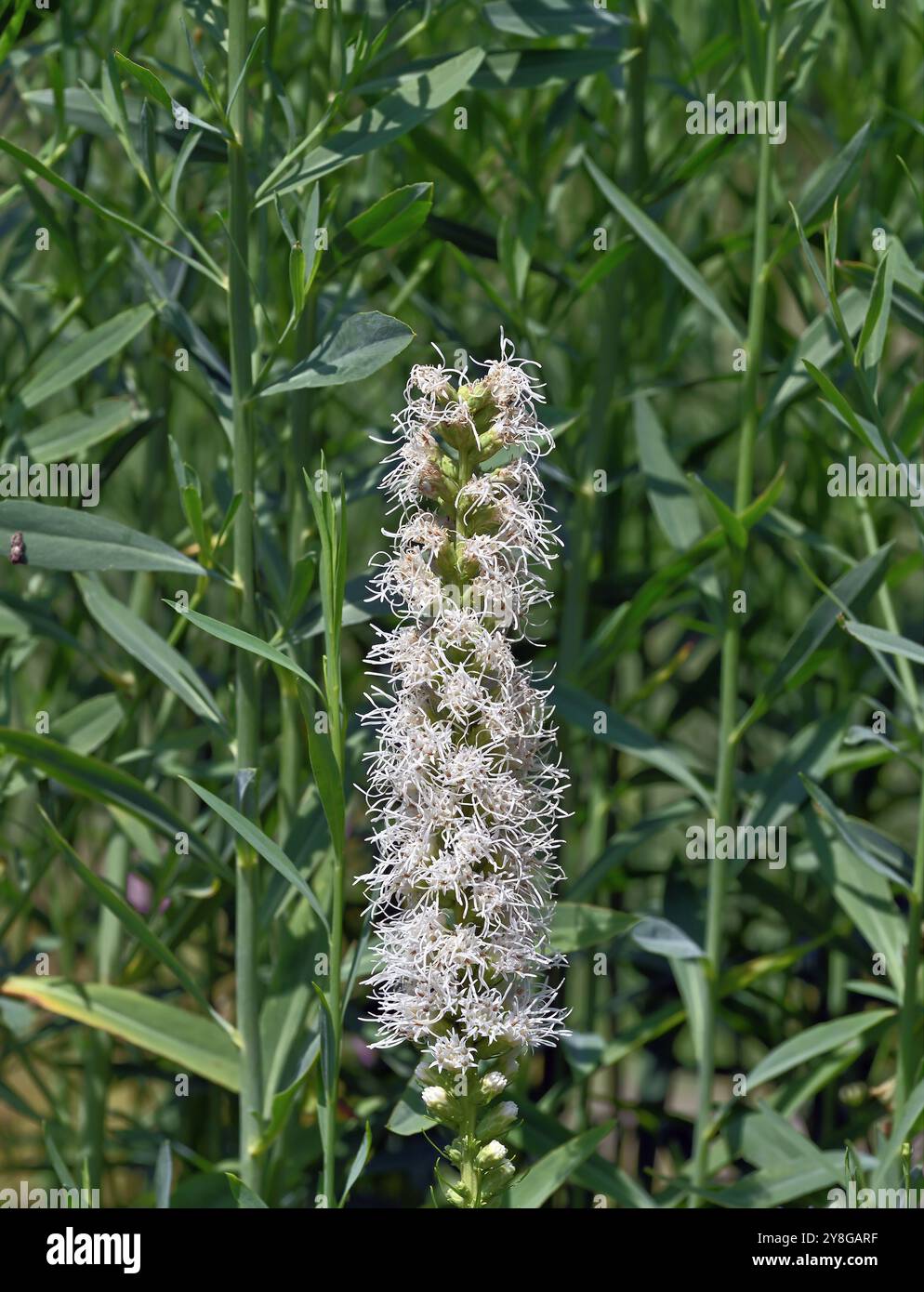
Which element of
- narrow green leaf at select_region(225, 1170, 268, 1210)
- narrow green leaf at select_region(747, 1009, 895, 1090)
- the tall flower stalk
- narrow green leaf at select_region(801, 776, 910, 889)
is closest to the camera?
the tall flower stalk

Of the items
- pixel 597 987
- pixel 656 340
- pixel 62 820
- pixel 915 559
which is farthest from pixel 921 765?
pixel 62 820

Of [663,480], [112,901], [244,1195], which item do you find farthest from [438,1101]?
[663,480]

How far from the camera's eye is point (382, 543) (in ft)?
6.40

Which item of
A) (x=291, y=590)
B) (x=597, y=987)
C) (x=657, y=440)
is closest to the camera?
(x=291, y=590)

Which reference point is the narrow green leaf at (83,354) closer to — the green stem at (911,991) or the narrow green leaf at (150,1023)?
the narrow green leaf at (150,1023)

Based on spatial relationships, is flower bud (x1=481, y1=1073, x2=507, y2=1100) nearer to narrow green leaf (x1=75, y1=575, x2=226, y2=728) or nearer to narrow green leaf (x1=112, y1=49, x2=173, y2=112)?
narrow green leaf (x1=75, y1=575, x2=226, y2=728)

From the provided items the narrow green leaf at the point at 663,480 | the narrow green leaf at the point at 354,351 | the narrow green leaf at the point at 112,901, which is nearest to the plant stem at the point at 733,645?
the narrow green leaf at the point at 663,480

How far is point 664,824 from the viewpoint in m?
1.47

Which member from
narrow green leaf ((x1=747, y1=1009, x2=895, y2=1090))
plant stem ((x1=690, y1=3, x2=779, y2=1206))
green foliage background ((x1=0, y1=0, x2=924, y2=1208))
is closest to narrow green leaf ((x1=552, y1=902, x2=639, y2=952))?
green foliage background ((x1=0, y1=0, x2=924, y2=1208))

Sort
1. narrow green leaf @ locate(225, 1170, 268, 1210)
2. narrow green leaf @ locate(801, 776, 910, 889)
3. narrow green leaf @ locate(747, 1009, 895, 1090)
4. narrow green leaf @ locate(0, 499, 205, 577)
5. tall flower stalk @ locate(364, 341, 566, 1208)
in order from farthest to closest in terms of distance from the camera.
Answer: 1. narrow green leaf @ locate(747, 1009, 895, 1090)
2. narrow green leaf @ locate(801, 776, 910, 889)
3. narrow green leaf @ locate(0, 499, 205, 577)
4. narrow green leaf @ locate(225, 1170, 268, 1210)
5. tall flower stalk @ locate(364, 341, 566, 1208)

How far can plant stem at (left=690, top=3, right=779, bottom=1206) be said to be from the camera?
1.29 metres

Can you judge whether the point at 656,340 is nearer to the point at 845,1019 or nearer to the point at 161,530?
the point at 161,530

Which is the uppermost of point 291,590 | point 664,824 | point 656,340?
point 656,340

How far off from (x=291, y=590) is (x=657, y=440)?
472 millimetres
